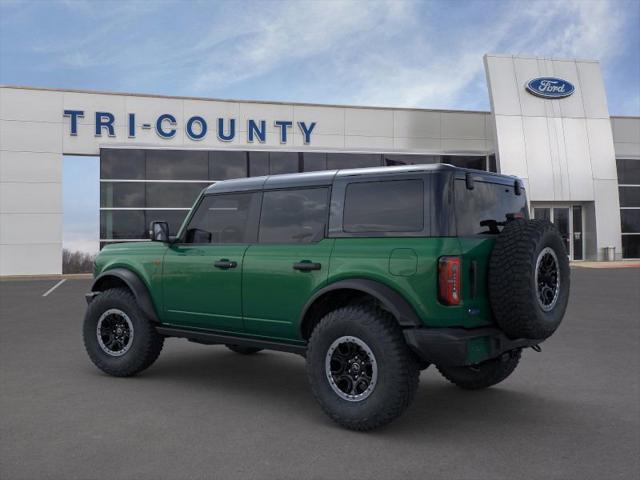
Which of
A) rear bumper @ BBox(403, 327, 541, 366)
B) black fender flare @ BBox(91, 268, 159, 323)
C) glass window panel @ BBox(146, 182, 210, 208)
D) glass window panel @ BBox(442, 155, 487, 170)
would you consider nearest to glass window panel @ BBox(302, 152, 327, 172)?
glass window panel @ BBox(146, 182, 210, 208)

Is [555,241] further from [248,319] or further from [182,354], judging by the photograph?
[182,354]

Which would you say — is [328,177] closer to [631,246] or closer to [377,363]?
[377,363]

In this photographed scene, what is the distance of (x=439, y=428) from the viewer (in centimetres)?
442

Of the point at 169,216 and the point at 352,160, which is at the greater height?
the point at 352,160

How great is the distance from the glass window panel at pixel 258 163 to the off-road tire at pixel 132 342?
18.1m

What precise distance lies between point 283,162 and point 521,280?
20.7 metres

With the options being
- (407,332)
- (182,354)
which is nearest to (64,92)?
(182,354)

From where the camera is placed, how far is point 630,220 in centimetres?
2675

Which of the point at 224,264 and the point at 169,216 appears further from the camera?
the point at 169,216

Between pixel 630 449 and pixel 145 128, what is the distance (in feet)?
72.0

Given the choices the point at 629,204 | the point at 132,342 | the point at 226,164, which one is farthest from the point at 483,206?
the point at 629,204

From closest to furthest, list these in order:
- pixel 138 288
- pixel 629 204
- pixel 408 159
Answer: pixel 138 288 → pixel 408 159 → pixel 629 204

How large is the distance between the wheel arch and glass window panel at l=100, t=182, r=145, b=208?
19.3 metres

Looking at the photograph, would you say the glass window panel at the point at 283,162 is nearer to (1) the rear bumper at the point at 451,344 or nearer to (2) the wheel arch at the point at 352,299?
(2) the wheel arch at the point at 352,299
